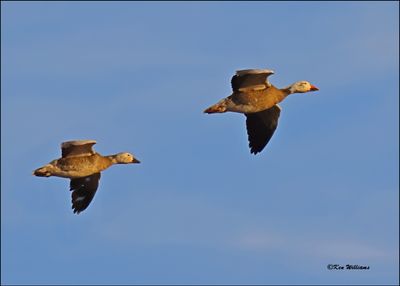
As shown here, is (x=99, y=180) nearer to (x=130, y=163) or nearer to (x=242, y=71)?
(x=130, y=163)

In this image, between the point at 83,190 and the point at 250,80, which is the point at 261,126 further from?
the point at 83,190

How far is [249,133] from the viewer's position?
1096 inches

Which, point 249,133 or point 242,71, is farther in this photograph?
point 249,133

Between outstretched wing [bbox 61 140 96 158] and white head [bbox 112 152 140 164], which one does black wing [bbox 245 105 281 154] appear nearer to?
white head [bbox 112 152 140 164]

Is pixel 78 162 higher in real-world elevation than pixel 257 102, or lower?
lower

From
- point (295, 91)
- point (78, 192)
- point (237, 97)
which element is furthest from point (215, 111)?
point (78, 192)

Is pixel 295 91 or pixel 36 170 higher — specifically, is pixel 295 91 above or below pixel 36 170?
above

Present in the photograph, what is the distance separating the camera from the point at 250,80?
2600 cm

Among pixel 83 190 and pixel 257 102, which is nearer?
pixel 257 102

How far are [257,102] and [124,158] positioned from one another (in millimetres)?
3893

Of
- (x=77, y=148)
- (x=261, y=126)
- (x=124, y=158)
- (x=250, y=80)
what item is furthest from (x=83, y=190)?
(x=250, y=80)

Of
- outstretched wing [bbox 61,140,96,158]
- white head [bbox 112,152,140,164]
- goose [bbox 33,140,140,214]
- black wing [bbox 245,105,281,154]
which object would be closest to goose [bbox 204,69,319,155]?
black wing [bbox 245,105,281,154]

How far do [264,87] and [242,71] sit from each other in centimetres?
125

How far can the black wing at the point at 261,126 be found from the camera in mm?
27828
